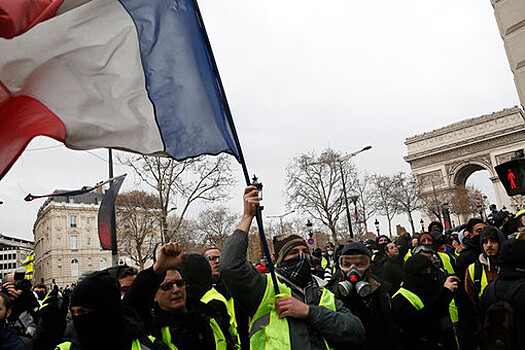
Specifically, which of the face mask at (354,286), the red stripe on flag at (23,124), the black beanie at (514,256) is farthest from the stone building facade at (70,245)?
the black beanie at (514,256)

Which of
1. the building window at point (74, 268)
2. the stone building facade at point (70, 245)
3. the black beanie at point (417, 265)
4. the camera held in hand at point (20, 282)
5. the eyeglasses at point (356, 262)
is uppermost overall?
the stone building facade at point (70, 245)

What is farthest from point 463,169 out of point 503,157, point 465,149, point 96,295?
point 96,295

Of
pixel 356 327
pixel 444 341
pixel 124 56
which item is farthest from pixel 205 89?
pixel 444 341

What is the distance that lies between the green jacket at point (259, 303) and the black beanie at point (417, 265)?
5.53 ft

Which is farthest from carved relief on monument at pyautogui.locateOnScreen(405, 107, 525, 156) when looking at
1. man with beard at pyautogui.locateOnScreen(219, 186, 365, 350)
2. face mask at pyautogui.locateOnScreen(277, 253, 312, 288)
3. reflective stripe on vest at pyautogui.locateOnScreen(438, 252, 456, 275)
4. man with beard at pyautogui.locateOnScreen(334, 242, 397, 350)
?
man with beard at pyautogui.locateOnScreen(219, 186, 365, 350)

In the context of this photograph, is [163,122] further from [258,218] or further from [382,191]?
[382,191]

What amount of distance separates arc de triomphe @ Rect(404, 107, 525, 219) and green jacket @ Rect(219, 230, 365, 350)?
5401 cm

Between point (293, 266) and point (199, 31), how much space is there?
68.2 inches

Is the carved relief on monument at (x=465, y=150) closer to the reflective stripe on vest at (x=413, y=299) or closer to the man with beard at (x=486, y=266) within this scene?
the man with beard at (x=486, y=266)

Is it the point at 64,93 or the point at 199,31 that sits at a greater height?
the point at 199,31

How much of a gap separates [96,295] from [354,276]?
79.6 inches

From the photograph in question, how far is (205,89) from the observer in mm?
2965

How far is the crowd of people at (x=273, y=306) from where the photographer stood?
8.60ft

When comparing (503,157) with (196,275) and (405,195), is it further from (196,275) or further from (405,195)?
(196,275)
